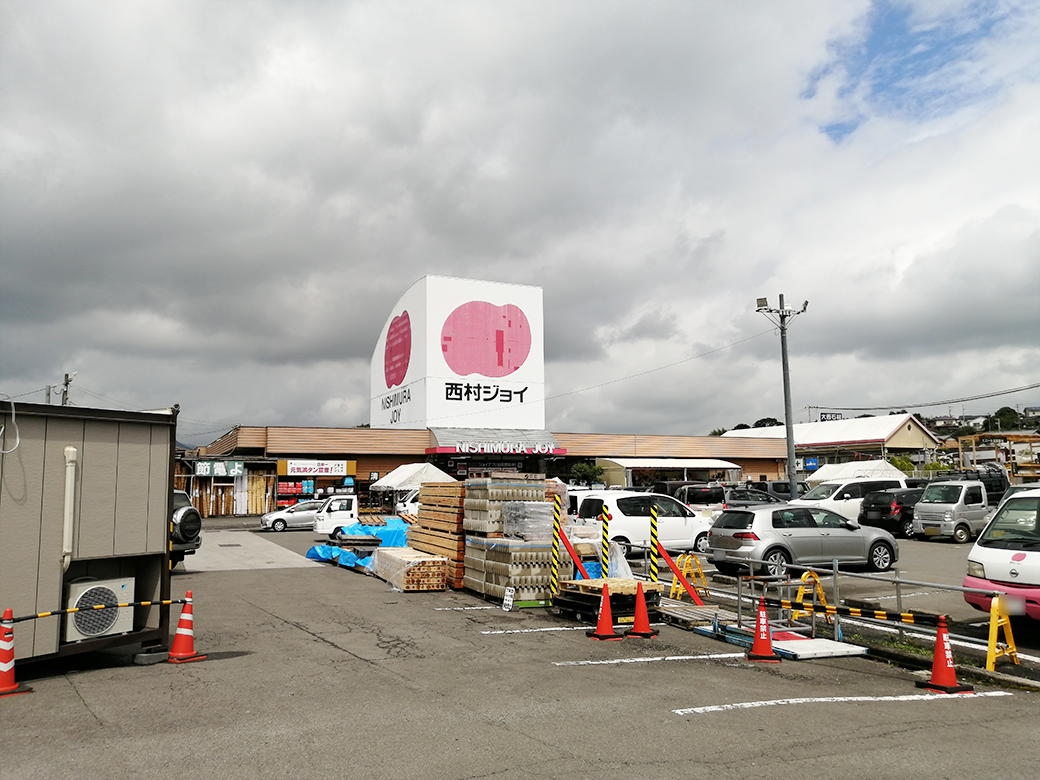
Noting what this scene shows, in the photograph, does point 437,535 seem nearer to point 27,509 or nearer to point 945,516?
point 27,509

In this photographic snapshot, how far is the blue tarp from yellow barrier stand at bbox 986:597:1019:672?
42.6ft

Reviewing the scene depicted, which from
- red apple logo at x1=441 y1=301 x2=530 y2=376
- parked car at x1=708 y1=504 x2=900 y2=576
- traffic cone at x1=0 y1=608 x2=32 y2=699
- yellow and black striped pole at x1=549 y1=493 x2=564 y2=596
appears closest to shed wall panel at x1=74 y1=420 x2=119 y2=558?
traffic cone at x1=0 y1=608 x2=32 y2=699

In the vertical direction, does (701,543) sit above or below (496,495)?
below

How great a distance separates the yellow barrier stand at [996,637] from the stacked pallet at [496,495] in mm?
7576

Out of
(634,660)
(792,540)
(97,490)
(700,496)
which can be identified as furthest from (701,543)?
(97,490)

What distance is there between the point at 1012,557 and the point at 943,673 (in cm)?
279

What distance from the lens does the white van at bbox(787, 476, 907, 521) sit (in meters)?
27.6

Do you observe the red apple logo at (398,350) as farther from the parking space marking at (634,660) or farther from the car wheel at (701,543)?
the parking space marking at (634,660)

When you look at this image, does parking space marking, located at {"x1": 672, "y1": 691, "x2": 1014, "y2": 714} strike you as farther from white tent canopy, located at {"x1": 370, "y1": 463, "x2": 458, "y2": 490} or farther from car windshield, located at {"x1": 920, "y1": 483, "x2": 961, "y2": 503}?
white tent canopy, located at {"x1": 370, "y1": 463, "x2": 458, "y2": 490}

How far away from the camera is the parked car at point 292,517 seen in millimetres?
34281

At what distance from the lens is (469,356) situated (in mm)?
52625

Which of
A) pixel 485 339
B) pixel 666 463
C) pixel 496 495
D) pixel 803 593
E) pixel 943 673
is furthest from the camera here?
pixel 485 339

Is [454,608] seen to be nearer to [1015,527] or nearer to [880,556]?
[1015,527]

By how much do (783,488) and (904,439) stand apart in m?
28.2
